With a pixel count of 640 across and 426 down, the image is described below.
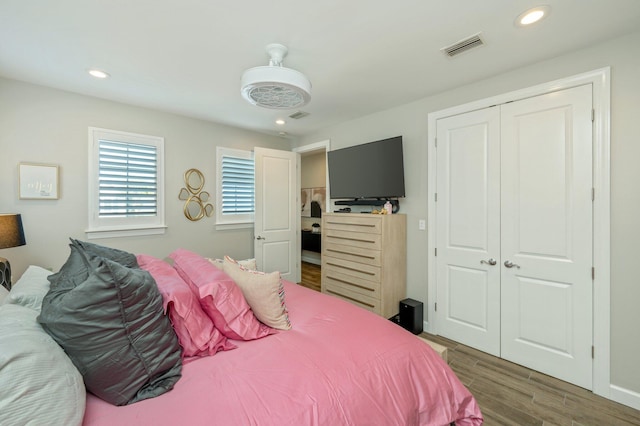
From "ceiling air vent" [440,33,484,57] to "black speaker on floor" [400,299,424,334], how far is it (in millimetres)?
2390

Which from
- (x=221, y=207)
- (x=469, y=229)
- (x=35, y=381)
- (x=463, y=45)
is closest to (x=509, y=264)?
(x=469, y=229)

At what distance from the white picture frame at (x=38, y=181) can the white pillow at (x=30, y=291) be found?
4.99 feet

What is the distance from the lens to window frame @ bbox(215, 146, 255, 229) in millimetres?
3855

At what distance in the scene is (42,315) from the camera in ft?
3.36

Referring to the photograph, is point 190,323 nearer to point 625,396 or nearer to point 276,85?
point 276,85

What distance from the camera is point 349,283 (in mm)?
3332

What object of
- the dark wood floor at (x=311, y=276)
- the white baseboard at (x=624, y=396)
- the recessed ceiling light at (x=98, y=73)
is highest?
the recessed ceiling light at (x=98, y=73)

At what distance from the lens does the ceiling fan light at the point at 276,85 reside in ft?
5.86

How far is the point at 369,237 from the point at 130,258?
2.23 metres

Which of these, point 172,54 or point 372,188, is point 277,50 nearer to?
point 172,54

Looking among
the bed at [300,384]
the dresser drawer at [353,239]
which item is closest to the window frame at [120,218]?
the bed at [300,384]

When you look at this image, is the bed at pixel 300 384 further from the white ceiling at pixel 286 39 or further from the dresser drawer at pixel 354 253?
the white ceiling at pixel 286 39

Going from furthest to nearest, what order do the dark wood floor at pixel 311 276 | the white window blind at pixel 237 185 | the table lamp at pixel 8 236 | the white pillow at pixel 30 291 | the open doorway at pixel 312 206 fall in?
the open doorway at pixel 312 206, the dark wood floor at pixel 311 276, the white window blind at pixel 237 185, the table lamp at pixel 8 236, the white pillow at pixel 30 291

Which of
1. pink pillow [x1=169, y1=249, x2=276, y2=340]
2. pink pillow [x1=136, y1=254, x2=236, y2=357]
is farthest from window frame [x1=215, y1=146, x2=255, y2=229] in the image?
pink pillow [x1=136, y1=254, x2=236, y2=357]
